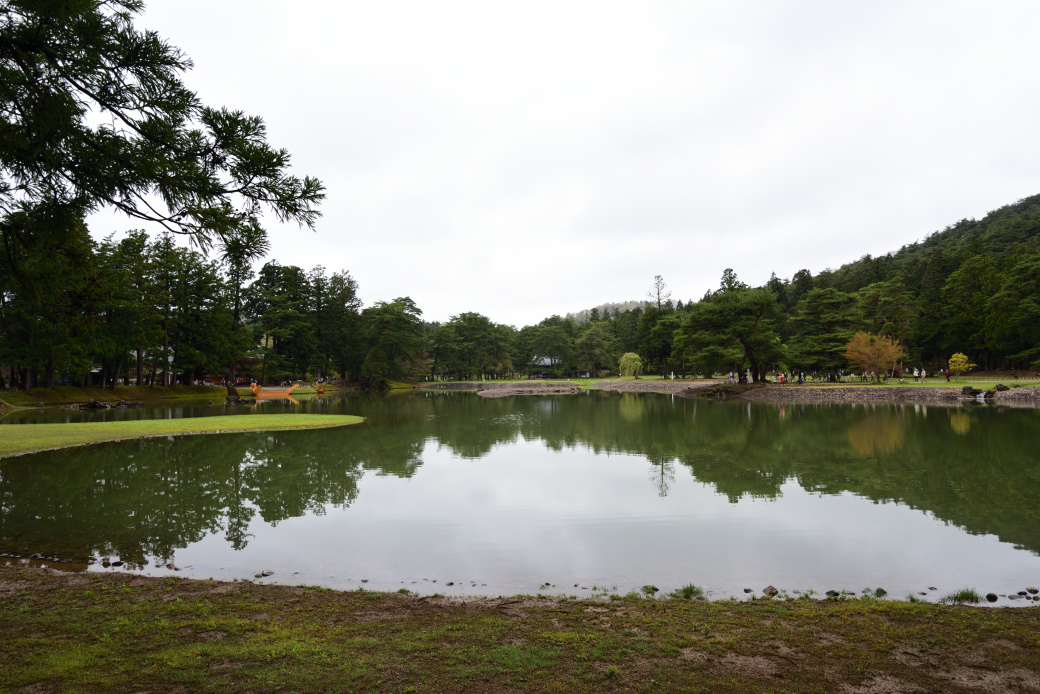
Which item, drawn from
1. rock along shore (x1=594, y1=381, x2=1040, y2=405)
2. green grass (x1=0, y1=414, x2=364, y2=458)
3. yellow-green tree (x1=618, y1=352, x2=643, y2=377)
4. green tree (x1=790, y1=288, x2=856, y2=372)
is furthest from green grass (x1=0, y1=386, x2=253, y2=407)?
green tree (x1=790, y1=288, x2=856, y2=372)

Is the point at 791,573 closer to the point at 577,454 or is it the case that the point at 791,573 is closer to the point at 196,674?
the point at 196,674

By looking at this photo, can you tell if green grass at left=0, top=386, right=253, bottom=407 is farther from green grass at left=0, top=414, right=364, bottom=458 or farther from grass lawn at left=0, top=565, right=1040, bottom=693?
grass lawn at left=0, top=565, right=1040, bottom=693

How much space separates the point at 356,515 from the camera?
898 centimetres

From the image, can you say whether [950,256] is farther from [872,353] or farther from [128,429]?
[128,429]

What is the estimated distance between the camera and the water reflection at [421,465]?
→ 8.11m

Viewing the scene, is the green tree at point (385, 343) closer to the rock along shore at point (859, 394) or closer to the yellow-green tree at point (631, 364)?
the yellow-green tree at point (631, 364)

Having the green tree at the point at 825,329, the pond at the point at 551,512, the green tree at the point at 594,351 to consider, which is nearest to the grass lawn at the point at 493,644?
the pond at the point at 551,512

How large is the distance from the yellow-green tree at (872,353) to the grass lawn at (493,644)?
40.2m

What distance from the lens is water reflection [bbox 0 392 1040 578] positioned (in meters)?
8.11

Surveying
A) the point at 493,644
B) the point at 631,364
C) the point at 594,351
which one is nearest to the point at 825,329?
the point at 631,364

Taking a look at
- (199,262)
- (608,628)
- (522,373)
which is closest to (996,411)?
(608,628)

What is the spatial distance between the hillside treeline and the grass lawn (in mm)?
25577

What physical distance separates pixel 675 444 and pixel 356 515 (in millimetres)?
11336

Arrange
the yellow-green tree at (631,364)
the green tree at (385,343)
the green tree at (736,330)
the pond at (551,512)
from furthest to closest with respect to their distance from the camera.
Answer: the yellow-green tree at (631,364), the green tree at (385,343), the green tree at (736,330), the pond at (551,512)
